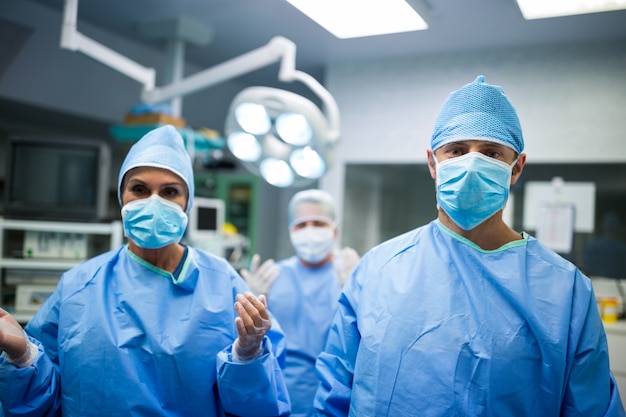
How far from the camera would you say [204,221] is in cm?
386

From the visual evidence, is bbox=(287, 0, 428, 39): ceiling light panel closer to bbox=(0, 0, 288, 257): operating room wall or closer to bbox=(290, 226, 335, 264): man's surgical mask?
bbox=(290, 226, 335, 264): man's surgical mask

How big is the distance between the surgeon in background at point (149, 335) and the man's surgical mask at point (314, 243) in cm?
91

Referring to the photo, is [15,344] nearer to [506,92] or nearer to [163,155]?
[163,155]

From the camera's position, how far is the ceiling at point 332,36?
293cm

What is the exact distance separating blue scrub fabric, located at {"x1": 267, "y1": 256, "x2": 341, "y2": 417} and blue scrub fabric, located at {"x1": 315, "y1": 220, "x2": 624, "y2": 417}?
2.82ft

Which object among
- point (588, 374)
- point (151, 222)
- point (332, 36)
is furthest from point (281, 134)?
point (332, 36)

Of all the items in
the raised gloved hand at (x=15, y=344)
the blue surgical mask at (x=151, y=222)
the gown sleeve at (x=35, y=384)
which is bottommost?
the gown sleeve at (x=35, y=384)

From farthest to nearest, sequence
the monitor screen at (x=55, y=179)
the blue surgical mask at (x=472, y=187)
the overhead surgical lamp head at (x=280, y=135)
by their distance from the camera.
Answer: the monitor screen at (x=55, y=179) → the overhead surgical lamp head at (x=280, y=135) → the blue surgical mask at (x=472, y=187)

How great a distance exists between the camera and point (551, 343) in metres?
1.12

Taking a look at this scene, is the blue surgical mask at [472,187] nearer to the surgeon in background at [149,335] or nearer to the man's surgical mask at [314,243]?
the surgeon in background at [149,335]

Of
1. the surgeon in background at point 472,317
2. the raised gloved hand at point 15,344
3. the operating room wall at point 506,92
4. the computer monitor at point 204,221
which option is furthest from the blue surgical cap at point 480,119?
the computer monitor at point 204,221

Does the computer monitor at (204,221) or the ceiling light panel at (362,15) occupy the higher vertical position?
the ceiling light panel at (362,15)

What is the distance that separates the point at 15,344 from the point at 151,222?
44cm

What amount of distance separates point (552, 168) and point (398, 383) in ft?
9.77
